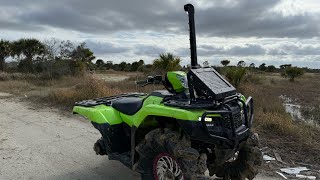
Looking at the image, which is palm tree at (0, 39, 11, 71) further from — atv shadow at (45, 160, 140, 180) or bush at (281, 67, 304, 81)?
atv shadow at (45, 160, 140, 180)

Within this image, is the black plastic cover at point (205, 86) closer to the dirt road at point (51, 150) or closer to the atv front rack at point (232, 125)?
the atv front rack at point (232, 125)

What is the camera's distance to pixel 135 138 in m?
4.72

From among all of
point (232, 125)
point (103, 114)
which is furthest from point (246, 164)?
point (103, 114)

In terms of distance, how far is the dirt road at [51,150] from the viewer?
18.2 feet

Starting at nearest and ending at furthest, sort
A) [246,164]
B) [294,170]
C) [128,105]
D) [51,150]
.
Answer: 1. [246,164]
2. [128,105]
3. [294,170]
4. [51,150]

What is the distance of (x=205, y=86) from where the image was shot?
3969 millimetres

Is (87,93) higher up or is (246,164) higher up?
(87,93)

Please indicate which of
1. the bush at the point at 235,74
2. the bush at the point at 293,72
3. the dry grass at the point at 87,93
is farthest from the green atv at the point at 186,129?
the bush at the point at 293,72

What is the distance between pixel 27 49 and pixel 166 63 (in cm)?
2297

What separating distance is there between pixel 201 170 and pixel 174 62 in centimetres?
1491

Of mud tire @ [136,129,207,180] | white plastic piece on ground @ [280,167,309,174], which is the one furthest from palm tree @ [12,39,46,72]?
mud tire @ [136,129,207,180]

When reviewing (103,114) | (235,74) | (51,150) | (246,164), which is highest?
(235,74)

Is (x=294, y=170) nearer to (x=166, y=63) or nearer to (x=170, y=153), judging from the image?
(x=170, y=153)

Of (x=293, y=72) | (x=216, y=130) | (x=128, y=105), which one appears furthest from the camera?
(x=293, y=72)
